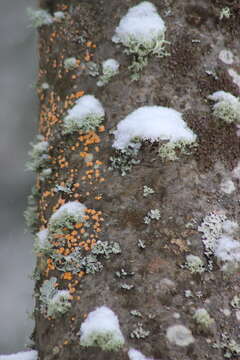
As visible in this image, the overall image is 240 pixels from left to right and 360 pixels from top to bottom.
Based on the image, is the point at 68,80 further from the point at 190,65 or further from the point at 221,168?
the point at 221,168

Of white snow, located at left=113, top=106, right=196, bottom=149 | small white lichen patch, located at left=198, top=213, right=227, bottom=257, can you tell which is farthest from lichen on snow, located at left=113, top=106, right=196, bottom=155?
small white lichen patch, located at left=198, top=213, right=227, bottom=257

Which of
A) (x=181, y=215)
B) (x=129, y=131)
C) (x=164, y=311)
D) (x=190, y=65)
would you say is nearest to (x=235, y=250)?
(x=181, y=215)

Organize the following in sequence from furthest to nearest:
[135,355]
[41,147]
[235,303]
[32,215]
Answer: [32,215] → [41,147] → [235,303] → [135,355]

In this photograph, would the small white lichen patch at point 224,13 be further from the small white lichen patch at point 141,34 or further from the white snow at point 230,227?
the white snow at point 230,227

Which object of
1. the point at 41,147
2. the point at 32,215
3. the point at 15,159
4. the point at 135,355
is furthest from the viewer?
the point at 15,159

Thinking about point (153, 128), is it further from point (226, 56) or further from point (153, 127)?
point (226, 56)

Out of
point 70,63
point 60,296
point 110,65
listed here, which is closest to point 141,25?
point 110,65
